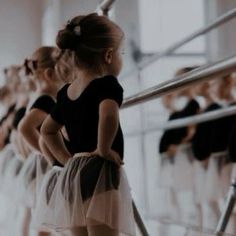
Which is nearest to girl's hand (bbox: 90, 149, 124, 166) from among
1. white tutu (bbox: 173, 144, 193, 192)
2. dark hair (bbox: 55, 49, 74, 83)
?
dark hair (bbox: 55, 49, 74, 83)

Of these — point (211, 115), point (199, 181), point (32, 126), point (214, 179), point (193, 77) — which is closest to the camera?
point (193, 77)

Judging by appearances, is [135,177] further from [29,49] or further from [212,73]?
[212,73]

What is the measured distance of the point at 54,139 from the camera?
113 centimetres

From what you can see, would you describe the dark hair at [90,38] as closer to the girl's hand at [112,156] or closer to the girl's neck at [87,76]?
the girl's neck at [87,76]

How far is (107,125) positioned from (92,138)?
7 cm

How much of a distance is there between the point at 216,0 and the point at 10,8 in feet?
5.40

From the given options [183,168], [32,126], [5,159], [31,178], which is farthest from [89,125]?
[183,168]

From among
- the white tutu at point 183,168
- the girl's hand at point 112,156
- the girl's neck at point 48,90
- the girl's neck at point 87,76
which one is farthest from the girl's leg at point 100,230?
the white tutu at point 183,168

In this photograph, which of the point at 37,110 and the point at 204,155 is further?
the point at 204,155

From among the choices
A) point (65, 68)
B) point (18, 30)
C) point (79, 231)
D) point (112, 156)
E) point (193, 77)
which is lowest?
point (79, 231)

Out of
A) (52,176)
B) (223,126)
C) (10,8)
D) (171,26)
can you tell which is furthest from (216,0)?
(52,176)

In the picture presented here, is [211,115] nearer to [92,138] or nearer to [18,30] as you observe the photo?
[92,138]

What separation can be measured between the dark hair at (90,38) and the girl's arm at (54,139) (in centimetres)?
13

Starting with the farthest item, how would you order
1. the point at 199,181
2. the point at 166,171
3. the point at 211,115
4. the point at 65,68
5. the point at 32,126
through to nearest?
the point at 166,171, the point at 199,181, the point at 211,115, the point at 32,126, the point at 65,68
